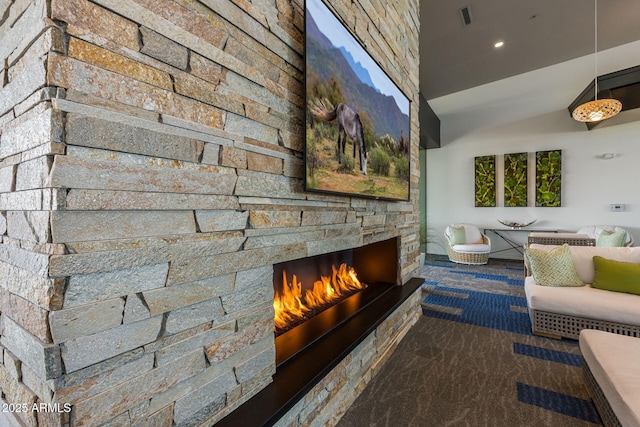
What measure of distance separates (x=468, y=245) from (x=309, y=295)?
4.61m

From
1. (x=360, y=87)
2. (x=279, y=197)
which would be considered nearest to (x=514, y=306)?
(x=360, y=87)

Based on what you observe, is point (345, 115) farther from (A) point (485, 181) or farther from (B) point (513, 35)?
(A) point (485, 181)

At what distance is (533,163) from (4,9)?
6981 millimetres

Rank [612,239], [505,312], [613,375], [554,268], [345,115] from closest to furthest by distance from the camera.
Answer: [613,375] → [345,115] → [554,268] → [505,312] → [612,239]

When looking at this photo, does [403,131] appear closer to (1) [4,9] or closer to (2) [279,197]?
(2) [279,197]

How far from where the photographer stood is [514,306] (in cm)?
318

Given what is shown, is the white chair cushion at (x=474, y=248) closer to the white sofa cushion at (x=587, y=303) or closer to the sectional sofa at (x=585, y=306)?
the sectional sofa at (x=585, y=306)

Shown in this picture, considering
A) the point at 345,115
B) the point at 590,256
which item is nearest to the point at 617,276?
the point at 590,256

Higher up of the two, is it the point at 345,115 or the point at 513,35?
the point at 513,35

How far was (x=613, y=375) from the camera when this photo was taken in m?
1.31

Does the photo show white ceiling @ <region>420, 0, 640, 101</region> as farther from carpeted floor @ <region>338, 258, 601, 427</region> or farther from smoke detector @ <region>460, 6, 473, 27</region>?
carpeted floor @ <region>338, 258, 601, 427</region>

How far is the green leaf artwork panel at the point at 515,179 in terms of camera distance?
5559mm

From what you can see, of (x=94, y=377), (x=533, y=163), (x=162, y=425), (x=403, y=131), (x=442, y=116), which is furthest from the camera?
(x=442, y=116)

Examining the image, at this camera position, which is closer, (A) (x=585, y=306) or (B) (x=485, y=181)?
(A) (x=585, y=306)
